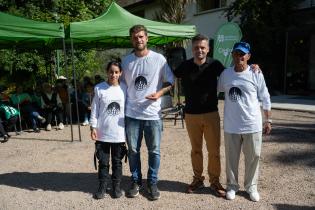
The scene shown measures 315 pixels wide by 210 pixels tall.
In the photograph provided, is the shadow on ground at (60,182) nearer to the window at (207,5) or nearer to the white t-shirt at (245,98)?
the white t-shirt at (245,98)

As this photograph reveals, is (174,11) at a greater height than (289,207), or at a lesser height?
greater

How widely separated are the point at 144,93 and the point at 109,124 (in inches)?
22.1

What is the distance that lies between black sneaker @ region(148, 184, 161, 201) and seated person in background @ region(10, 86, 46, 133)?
5754mm

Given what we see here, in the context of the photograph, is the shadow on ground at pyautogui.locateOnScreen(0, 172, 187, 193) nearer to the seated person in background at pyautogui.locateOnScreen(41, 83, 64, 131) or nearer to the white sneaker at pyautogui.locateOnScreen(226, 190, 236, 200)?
the white sneaker at pyautogui.locateOnScreen(226, 190, 236, 200)

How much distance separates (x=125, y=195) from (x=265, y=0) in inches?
575

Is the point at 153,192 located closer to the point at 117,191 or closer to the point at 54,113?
the point at 117,191

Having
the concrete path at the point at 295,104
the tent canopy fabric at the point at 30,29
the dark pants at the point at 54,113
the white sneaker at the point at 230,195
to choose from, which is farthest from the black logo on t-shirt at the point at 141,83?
the concrete path at the point at 295,104

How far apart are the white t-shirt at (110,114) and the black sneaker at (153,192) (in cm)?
66

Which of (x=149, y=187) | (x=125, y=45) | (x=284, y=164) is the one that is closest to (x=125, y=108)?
(x=149, y=187)

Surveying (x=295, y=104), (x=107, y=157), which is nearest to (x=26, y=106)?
(x=107, y=157)

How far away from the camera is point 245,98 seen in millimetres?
4562

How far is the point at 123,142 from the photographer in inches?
193

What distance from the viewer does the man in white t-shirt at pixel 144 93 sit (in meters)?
4.64

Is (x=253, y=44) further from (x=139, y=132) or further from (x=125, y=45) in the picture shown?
(x=139, y=132)
